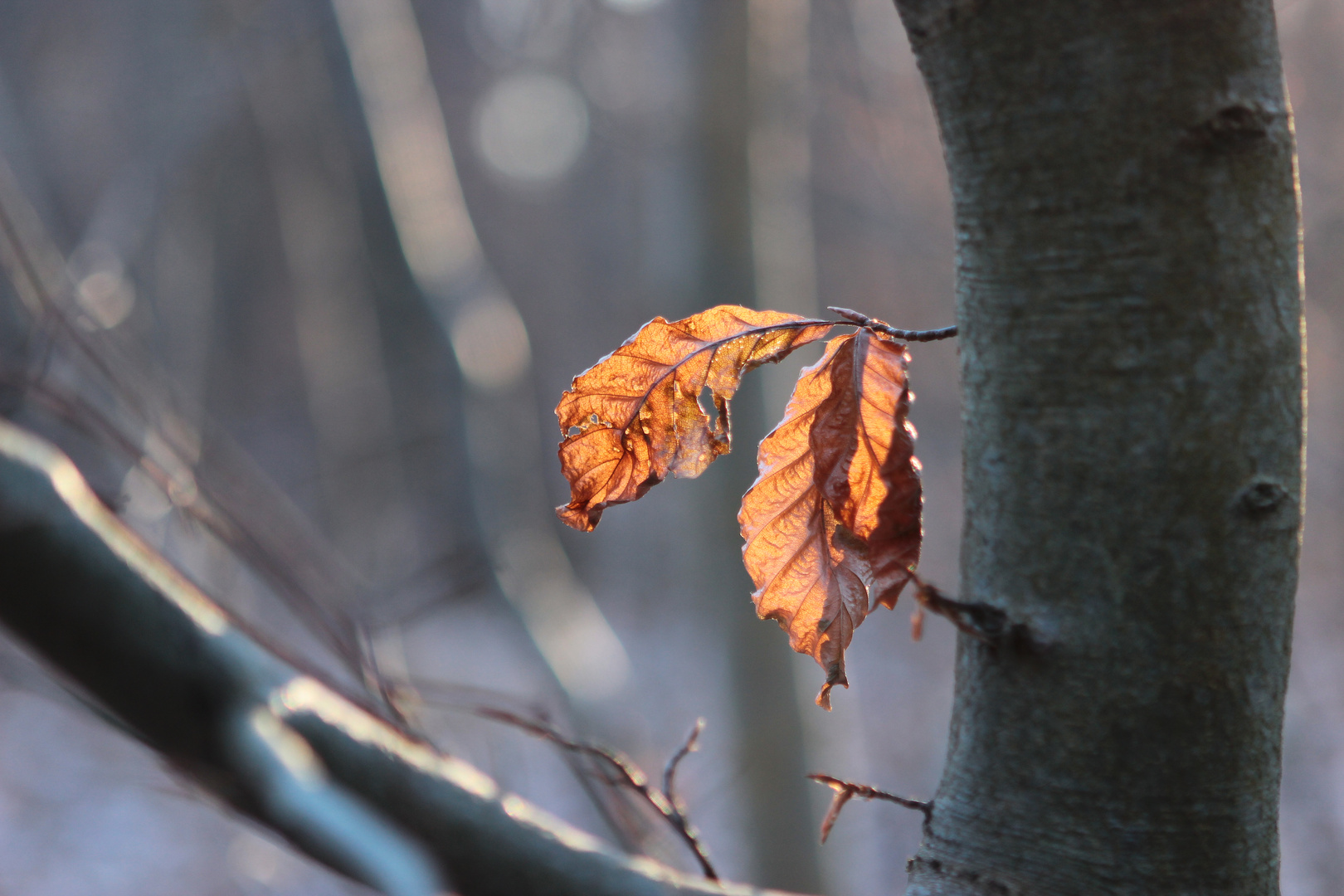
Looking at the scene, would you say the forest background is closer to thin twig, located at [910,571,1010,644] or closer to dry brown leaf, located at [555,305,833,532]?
dry brown leaf, located at [555,305,833,532]

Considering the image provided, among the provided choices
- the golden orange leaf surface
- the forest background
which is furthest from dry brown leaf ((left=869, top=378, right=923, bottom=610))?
the forest background

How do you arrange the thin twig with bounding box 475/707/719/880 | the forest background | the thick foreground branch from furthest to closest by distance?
the forest background < the thin twig with bounding box 475/707/719/880 < the thick foreground branch

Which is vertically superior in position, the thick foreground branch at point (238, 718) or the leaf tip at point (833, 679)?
the leaf tip at point (833, 679)

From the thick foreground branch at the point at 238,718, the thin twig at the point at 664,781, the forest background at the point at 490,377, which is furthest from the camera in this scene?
the forest background at the point at 490,377

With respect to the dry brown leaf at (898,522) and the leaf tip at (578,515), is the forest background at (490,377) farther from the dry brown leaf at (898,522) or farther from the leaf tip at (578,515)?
the dry brown leaf at (898,522)

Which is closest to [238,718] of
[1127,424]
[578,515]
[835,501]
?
[578,515]

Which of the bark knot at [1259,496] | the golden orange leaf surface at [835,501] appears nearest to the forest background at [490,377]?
the golden orange leaf surface at [835,501]

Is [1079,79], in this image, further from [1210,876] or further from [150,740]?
[150,740]
